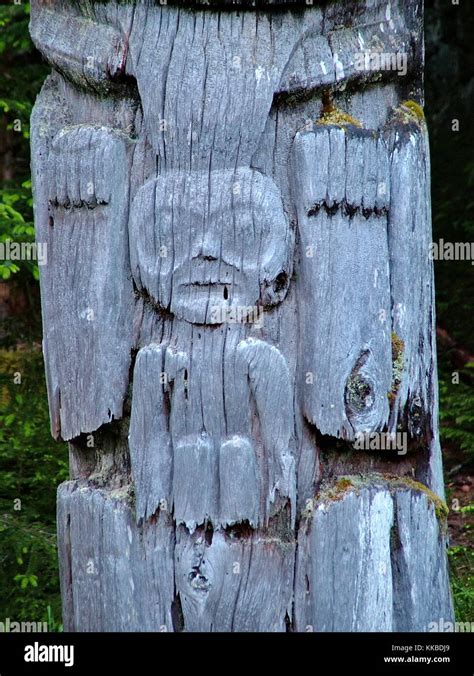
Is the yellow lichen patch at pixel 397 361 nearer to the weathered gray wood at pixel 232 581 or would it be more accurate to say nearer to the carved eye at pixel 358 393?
the carved eye at pixel 358 393

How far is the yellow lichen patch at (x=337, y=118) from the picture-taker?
3291mm

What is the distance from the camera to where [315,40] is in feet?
10.7

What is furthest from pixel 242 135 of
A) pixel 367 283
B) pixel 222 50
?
pixel 367 283

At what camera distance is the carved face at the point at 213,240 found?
3207mm

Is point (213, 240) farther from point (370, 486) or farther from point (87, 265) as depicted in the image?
point (370, 486)

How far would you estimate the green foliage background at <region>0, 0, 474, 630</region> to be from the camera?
19.1 feet

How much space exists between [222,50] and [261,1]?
0.64 ft
